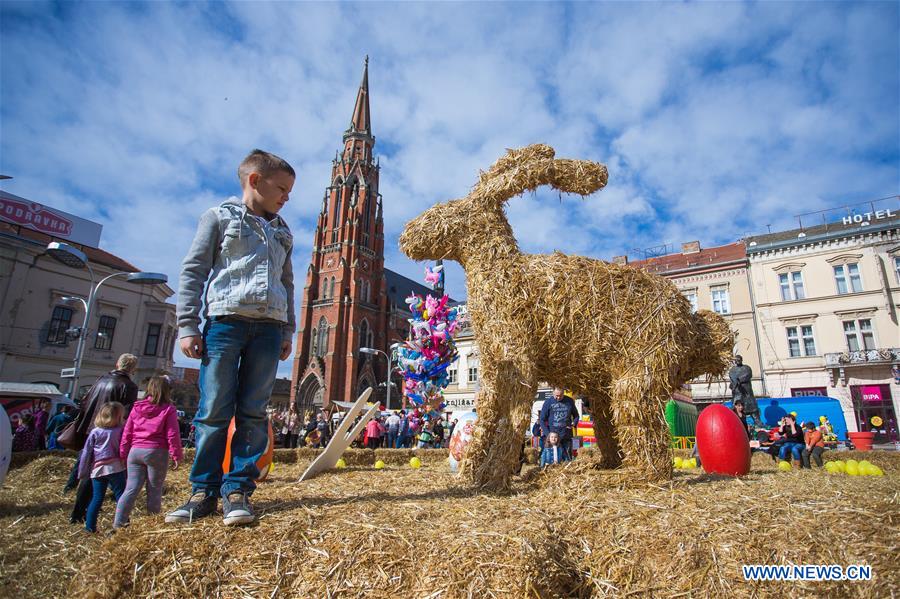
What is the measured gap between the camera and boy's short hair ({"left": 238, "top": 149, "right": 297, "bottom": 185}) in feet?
9.95

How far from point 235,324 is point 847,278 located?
3513 cm

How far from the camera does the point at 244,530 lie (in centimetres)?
213

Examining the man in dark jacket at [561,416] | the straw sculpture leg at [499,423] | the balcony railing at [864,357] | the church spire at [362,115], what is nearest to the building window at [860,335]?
the balcony railing at [864,357]

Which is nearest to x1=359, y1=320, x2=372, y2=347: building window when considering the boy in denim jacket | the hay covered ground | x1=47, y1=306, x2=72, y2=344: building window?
x1=47, y1=306, x2=72, y2=344: building window

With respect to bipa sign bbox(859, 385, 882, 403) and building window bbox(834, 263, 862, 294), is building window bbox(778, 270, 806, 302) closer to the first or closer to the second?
building window bbox(834, 263, 862, 294)

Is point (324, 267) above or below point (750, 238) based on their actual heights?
above

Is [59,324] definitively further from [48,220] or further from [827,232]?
[827,232]

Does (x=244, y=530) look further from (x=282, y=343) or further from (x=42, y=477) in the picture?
(x=42, y=477)

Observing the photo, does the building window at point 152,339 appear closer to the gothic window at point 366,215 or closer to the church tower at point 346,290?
the church tower at point 346,290

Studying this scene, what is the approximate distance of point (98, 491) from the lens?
A: 4297 millimetres

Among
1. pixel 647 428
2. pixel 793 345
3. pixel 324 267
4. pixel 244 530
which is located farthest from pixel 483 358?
pixel 324 267

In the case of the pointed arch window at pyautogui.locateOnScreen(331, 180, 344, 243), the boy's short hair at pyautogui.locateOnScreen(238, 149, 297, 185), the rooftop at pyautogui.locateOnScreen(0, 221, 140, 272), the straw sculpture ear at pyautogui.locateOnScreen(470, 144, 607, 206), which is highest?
the pointed arch window at pyautogui.locateOnScreen(331, 180, 344, 243)

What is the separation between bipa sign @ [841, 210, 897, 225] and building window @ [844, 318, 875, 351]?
6.27 meters

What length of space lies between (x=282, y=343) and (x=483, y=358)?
161cm
